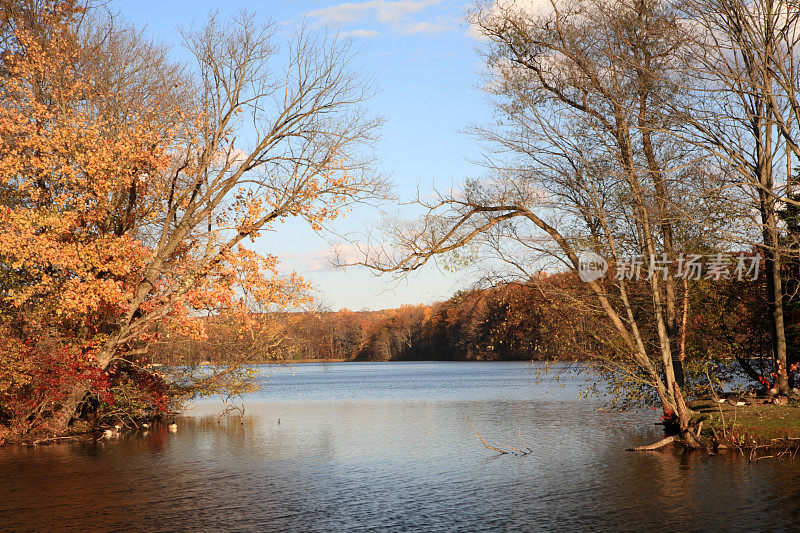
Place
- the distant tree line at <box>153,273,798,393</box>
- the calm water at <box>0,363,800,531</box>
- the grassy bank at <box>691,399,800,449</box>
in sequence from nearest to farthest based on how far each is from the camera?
the calm water at <box>0,363,800,531</box>, the grassy bank at <box>691,399,800,449</box>, the distant tree line at <box>153,273,798,393</box>

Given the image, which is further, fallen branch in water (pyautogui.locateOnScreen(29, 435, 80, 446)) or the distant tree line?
fallen branch in water (pyautogui.locateOnScreen(29, 435, 80, 446))

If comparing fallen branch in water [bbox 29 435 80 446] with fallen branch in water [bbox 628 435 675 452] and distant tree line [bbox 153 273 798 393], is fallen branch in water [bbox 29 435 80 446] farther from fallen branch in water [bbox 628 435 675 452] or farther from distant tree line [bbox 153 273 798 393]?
fallen branch in water [bbox 628 435 675 452]

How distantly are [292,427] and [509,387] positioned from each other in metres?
25.8

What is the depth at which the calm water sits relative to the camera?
44.9 ft

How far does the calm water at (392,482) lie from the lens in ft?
44.9

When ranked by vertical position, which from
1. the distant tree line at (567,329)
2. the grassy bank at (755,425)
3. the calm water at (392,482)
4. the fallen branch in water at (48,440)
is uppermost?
the distant tree line at (567,329)

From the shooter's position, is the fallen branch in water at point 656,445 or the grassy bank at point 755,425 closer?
the grassy bank at point 755,425

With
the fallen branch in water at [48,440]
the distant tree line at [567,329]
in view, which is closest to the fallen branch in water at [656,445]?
the distant tree line at [567,329]

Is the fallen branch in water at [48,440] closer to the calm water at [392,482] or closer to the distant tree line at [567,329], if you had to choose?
the calm water at [392,482]

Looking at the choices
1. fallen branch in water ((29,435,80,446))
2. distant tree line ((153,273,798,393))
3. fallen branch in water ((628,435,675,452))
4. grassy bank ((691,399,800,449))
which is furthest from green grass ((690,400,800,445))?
fallen branch in water ((29,435,80,446))

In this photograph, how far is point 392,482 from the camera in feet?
57.9

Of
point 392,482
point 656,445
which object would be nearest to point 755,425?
point 656,445

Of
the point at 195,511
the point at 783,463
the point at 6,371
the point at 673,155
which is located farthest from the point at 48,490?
the point at 673,155

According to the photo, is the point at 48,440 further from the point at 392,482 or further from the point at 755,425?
the point at 755,425
